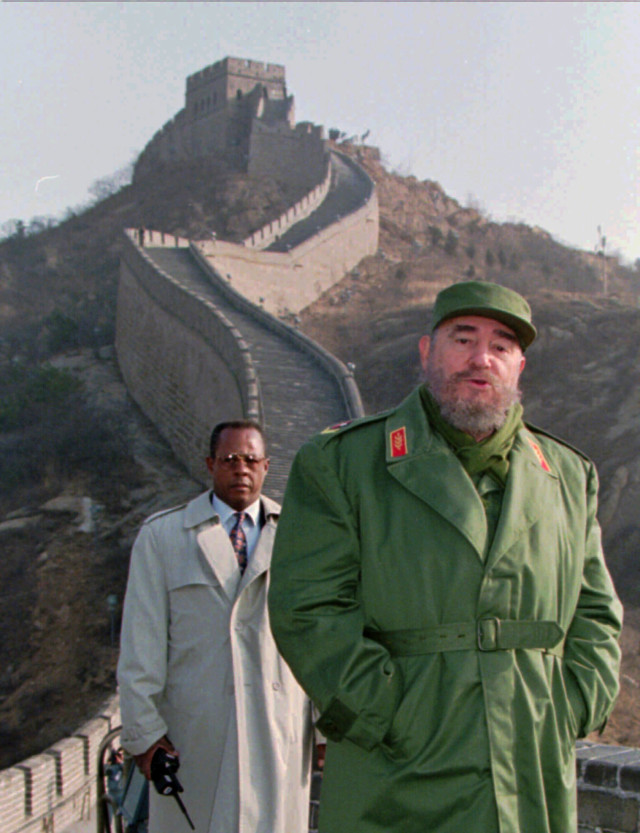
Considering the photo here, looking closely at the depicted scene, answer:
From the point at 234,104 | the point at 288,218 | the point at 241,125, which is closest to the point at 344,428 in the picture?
the point at 288,218

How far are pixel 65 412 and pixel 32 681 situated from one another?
405 inches

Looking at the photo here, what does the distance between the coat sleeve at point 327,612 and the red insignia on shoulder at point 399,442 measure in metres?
0.17

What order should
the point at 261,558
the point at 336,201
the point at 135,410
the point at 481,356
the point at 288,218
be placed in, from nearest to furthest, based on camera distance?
the point at 481,356 < the point at 261,558 < the point at 135,410 < the point at 288,218 < the point at 336,201

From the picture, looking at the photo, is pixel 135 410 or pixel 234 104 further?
pixel 234 104

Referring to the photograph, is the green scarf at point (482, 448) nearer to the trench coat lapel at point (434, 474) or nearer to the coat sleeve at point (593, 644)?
the trench coat lapel at point (434, 474)

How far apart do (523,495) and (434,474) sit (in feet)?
0.80

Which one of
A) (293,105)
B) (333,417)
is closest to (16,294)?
(293,105)

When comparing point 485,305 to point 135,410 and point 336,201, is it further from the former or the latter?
point 336,201

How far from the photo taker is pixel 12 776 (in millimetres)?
7941

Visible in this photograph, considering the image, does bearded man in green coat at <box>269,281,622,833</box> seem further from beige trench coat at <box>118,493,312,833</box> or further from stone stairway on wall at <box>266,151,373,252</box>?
stone stairway on wall at <box>266,151,373,252</box>

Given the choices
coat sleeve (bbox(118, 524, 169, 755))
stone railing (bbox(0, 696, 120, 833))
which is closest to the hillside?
stone railing (bbox(0, 696, 120, 833))

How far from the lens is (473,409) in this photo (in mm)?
2650

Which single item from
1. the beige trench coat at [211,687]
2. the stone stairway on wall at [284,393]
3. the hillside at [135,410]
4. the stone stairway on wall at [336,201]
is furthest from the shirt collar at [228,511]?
the stone stairway on wall at [336,201]

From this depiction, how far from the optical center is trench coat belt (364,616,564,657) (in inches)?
95.7
